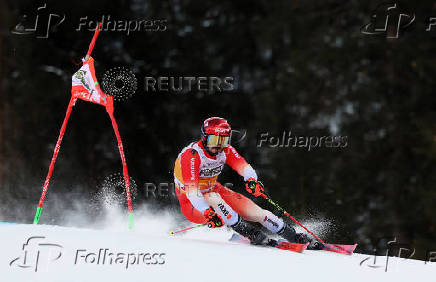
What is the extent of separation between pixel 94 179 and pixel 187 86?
3.45 m

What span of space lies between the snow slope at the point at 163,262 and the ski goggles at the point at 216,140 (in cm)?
102

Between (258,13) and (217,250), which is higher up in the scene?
(258,13)

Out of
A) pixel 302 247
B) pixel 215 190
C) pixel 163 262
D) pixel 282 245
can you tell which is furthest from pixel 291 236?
pixel 163 262

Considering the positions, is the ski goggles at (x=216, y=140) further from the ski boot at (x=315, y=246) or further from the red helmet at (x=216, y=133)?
the ski boot at (x=315, y=246)

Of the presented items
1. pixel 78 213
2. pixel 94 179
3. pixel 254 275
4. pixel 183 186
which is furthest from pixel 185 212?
pixel 94 179

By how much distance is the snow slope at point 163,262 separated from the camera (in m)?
4.33

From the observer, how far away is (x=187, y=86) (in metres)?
15.3

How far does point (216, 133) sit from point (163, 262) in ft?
5.67

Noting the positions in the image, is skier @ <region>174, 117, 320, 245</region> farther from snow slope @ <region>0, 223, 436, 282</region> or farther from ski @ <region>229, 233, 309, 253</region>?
snow slope @ <region>0, 223, 436, 282</region>

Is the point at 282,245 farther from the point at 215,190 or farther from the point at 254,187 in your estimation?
the point at 215,190

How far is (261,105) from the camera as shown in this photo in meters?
14.6

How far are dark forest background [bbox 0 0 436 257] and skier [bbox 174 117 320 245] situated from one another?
5.70 m

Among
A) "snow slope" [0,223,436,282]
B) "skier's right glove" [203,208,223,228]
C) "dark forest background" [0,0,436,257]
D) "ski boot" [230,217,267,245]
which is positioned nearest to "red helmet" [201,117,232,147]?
"skier's right glove" [203,208,223,228]

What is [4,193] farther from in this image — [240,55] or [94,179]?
[240,55]
